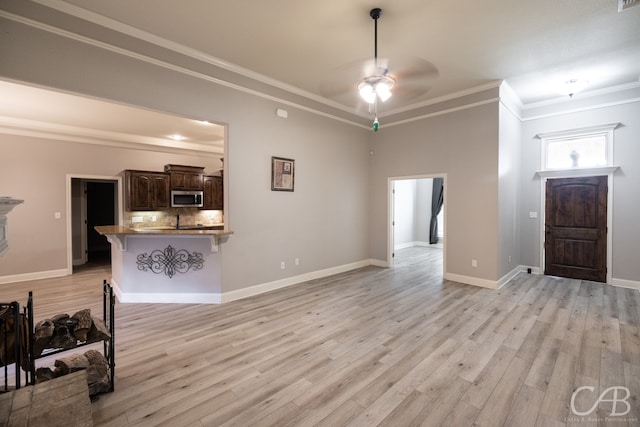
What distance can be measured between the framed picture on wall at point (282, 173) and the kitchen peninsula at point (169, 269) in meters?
1.19

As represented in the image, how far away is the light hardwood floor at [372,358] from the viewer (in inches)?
75.1

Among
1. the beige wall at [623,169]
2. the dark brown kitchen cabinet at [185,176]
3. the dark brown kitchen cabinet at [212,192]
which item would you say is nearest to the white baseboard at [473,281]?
the beige wall at [623,169]

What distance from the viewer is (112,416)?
1.85m

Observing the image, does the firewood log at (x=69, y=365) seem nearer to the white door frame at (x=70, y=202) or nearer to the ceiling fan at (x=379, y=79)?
the ceiling fan at (x=379, y=79)

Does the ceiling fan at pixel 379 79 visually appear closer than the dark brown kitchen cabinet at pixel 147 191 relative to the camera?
Yes

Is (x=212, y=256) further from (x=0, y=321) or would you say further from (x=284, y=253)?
(x=0, y=321)

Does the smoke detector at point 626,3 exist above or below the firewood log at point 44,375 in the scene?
above

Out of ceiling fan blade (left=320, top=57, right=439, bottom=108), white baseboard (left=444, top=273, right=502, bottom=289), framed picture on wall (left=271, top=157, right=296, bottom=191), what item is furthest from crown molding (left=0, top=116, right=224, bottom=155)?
white baseboard (left=444, top=273, right=502, bottom=289)

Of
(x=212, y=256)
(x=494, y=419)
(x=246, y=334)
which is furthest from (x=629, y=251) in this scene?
(x=212, y=256)

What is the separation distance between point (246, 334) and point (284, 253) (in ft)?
5.99

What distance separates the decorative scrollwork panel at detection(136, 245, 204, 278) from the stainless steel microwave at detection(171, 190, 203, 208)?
340 centimetres

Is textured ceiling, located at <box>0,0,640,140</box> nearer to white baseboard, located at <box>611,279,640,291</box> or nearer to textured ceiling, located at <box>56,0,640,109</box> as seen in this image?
textured ceiling, located at <box>56,0,640,109</box>

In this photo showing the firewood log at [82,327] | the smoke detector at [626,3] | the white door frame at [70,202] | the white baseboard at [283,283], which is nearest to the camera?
the firewood log at [82,327]

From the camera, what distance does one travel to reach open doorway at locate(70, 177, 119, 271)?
6785 millimetres
